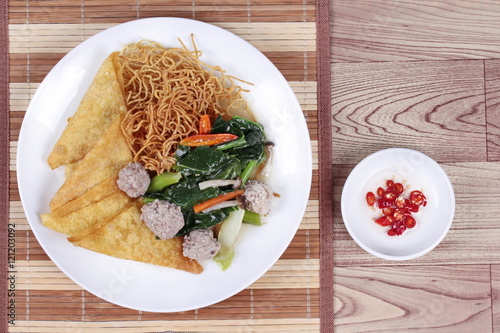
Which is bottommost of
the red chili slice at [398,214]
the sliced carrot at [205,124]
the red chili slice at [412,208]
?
the red chili slice at [398,214]

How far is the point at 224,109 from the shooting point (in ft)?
9.50

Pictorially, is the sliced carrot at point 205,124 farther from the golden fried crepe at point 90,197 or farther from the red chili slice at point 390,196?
the red chili slice at point 390,196

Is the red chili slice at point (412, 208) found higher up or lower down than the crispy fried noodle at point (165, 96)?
lower down

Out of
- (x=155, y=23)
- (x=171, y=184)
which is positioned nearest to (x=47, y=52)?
(x=155, y=23)

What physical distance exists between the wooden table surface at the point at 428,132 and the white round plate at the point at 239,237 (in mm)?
460

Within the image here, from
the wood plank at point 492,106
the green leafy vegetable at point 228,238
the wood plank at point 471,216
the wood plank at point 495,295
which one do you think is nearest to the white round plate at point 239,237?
the green leafy vegetable at point 228,238

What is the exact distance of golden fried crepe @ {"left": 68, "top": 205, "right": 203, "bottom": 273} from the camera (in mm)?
2705

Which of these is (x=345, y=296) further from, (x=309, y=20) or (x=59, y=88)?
(x=59, y=88)

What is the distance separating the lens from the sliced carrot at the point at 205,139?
2.74 metres

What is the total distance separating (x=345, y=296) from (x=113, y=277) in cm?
153

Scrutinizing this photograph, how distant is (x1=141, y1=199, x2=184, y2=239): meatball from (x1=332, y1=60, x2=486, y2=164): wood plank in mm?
1139

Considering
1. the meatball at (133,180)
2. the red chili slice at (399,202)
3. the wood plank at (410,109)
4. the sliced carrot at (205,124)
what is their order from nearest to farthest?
1. the meatball at (133,180)
2. the sliced carrot at (205,124)
3. the red chili slice at (399,202)
4. the wood plank at (410,109)

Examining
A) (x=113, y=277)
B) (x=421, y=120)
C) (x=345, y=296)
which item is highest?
(x=421, y=120)

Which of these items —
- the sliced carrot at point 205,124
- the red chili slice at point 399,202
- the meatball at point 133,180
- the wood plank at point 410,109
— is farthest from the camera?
the wood plank at point 410,109
